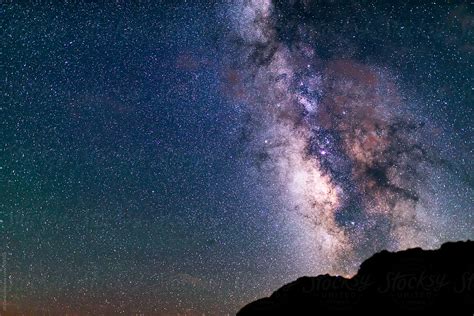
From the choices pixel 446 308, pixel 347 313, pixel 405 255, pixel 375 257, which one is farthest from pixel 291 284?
pixel 446 308

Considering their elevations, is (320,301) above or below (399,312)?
above

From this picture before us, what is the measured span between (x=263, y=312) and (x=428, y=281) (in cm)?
852

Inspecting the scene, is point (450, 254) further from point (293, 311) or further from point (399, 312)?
point (293, 311)

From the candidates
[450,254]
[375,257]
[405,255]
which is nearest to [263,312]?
[375,257]

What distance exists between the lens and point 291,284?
21125mm

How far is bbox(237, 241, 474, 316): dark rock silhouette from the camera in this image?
16812 millimetres

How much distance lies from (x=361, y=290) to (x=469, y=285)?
183 inches

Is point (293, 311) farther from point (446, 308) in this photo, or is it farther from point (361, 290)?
point (446, 308)

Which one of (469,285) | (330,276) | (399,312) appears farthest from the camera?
(330,276)

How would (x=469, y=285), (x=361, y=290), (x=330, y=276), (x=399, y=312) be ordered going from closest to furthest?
1. (x=469, y=285)
2. (x=399, y=312)
3. (x=361, y=290)
4. (x=330, y=276)

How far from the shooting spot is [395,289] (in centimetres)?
1795

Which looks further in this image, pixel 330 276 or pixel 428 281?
pixel 330 276

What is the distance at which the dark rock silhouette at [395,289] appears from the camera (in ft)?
55.2

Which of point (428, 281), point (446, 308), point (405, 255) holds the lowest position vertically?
point (446, 308)
